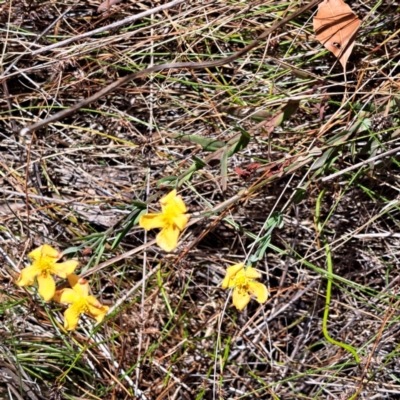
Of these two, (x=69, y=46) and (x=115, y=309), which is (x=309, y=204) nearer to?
(x=115, y=309)

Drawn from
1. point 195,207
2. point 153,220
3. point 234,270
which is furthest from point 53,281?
point 195,207

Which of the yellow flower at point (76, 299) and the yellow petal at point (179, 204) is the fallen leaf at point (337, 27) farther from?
Result: the yellow flower at point (76, 299)

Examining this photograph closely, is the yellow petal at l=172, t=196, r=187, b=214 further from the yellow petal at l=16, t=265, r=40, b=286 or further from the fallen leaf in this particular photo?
the fallen leaf

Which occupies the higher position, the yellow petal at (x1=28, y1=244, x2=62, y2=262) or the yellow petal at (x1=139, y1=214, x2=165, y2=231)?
the yellow petal at (x1=139, y1=214, x2=165, y2=231)

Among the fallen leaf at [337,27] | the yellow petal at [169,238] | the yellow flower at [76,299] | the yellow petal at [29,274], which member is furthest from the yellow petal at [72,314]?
the fallen leaf at [337,27]

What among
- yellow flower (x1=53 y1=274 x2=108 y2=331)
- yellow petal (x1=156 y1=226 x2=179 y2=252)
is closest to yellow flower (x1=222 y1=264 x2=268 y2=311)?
yellow petal (x1=156 y1=226 x2=179 y2=252)

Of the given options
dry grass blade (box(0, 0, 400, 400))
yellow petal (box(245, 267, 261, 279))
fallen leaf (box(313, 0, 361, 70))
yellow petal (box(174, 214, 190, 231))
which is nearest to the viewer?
yellow petal (box(174, 214, 190, 231))
